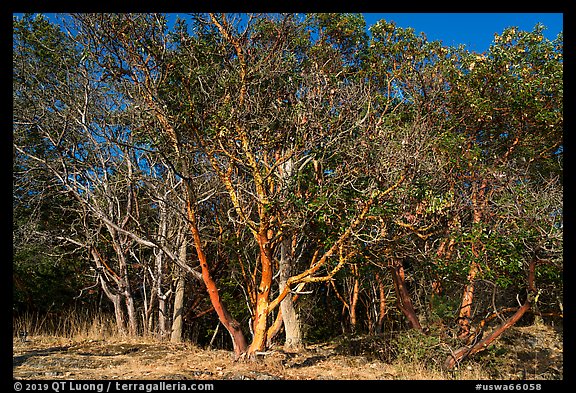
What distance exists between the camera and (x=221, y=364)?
24.3ft

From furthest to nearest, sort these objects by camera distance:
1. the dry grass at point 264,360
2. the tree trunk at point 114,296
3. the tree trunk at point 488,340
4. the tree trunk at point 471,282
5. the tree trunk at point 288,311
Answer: the tree trunk at point 114,296 → the tree trunk at point 288,311 → the tree trunk at point 471,282 → the tree trunk at point 488,340 → the dry grass at point 264,360

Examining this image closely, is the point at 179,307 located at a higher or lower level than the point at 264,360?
higher

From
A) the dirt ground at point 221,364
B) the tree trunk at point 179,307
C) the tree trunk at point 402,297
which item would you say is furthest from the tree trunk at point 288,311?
the tree trunk at point 179,307

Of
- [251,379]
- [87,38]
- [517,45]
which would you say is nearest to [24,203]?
[87,38]

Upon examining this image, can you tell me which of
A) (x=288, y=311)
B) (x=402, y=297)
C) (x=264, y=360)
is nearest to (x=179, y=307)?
(x=288, y=311)

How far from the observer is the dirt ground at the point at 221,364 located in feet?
21.8

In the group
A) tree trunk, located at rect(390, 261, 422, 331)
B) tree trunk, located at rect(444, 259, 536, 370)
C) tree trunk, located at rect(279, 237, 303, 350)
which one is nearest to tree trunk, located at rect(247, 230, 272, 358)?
tree trunk, located at rect(279, 237, 303, 350)

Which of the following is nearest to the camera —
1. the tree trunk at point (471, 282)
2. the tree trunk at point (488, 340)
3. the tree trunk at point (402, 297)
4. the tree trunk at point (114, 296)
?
the tree trunk at point (488, 340)

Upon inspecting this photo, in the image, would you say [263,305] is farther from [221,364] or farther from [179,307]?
[179,307]

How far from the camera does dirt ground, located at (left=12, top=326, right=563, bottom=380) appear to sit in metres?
6.64

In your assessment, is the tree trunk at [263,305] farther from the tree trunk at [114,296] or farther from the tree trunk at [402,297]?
the tree trunk at [114,296]

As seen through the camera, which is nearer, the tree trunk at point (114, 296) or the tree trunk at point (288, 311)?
the tree trunk at point (288, 311)

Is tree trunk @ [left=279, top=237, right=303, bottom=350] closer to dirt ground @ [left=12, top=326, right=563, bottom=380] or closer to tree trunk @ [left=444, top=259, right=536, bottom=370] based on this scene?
dirt ground @ [left=12, top=326, right=563, bottom=380]

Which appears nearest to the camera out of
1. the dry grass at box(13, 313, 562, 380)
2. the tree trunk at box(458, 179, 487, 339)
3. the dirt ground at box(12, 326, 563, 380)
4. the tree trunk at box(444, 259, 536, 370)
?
the dirt ground at box(12, 326, 563, 380)
